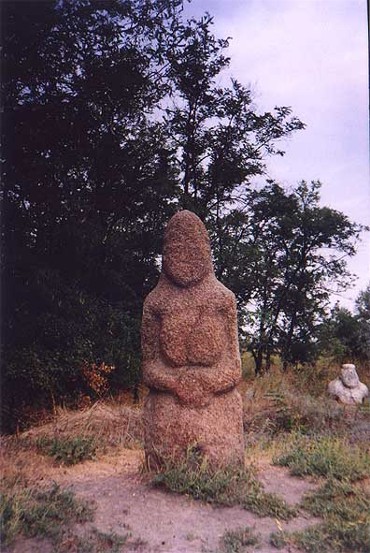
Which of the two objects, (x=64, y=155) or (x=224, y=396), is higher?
(x=64, y=155)

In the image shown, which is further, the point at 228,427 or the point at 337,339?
the point at 337,339

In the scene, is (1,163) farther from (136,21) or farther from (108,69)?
(136,21)

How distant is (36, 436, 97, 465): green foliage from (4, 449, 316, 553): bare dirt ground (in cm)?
55

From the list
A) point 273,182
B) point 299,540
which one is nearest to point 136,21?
point 273,182

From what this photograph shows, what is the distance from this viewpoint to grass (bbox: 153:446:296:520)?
4801 millimetres

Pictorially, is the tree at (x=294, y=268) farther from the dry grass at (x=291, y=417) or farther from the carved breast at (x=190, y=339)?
the carved breast at (x=190, y=339)

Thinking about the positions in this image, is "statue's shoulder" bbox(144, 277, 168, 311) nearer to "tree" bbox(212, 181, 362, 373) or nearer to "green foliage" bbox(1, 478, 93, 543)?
"green foliage" bbox(1, 478, 93, 543)

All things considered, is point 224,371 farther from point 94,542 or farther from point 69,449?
point 69,449

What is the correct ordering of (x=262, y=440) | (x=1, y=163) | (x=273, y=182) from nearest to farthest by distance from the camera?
(x=262, y=440) < (x=1, y=163) < (x=273, y=182)

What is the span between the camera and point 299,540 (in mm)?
4219

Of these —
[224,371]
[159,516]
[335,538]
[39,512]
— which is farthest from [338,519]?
[39,512]

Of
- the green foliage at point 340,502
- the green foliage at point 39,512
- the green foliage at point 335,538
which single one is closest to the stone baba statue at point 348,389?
the green foliage at point 340,502

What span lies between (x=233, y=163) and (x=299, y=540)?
9.37 m

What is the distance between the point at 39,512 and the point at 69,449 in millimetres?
2324
